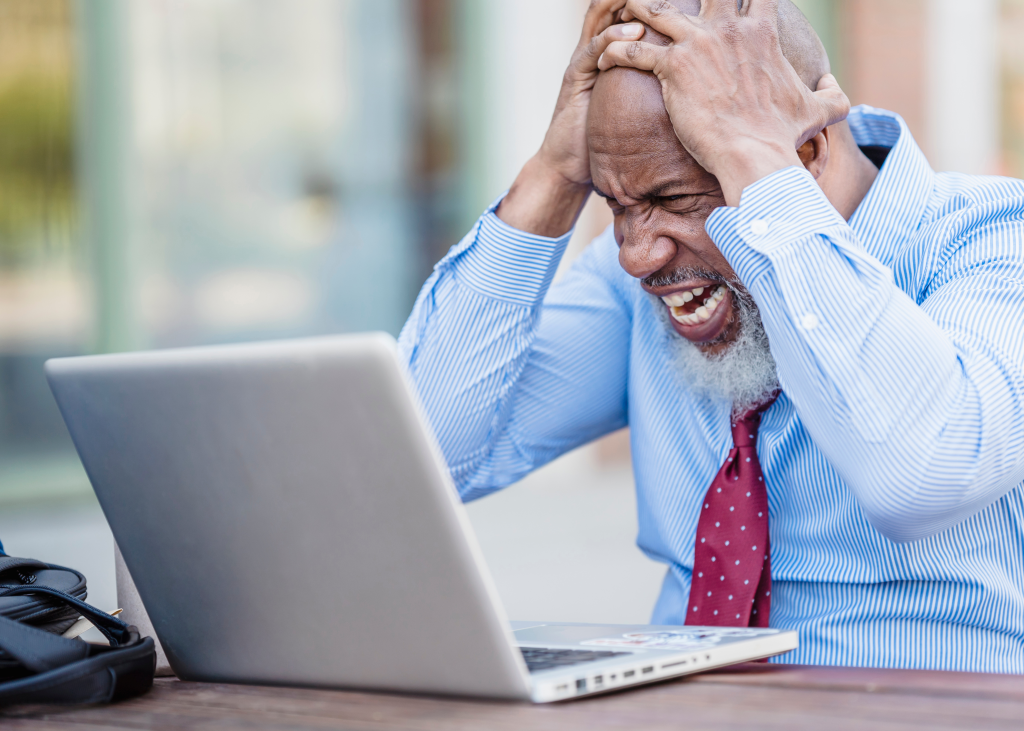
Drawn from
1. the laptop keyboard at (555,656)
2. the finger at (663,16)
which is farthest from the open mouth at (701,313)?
the laptop keyboard at (555,656)

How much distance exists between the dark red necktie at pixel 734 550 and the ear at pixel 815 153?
41cm

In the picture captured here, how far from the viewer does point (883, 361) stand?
4.03 ft

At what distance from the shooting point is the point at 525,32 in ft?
18.5

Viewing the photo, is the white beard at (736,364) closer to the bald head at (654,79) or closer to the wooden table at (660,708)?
the bald head at (654,79)

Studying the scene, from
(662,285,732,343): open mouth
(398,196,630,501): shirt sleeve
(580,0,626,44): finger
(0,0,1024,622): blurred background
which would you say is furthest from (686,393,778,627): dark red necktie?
(0,0,1024,622): blurred background

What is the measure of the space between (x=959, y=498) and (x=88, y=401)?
949 millimetres

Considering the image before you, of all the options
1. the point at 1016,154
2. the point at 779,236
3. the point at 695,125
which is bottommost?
the point at 1016,154

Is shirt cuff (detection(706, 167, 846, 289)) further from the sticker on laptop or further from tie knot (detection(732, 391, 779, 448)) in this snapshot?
the sticker on laptop

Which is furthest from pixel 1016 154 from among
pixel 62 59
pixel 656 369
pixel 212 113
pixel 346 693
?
pixel 346 693

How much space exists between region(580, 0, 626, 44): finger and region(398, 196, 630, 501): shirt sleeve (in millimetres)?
338

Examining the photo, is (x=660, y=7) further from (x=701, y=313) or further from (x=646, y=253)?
(x=701, y=313)

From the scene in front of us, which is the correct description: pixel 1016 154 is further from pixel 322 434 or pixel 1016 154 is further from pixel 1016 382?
pixel 322 434

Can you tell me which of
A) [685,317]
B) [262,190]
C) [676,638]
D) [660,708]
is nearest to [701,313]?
[685,317]

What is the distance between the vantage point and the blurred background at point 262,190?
14.4 ft
